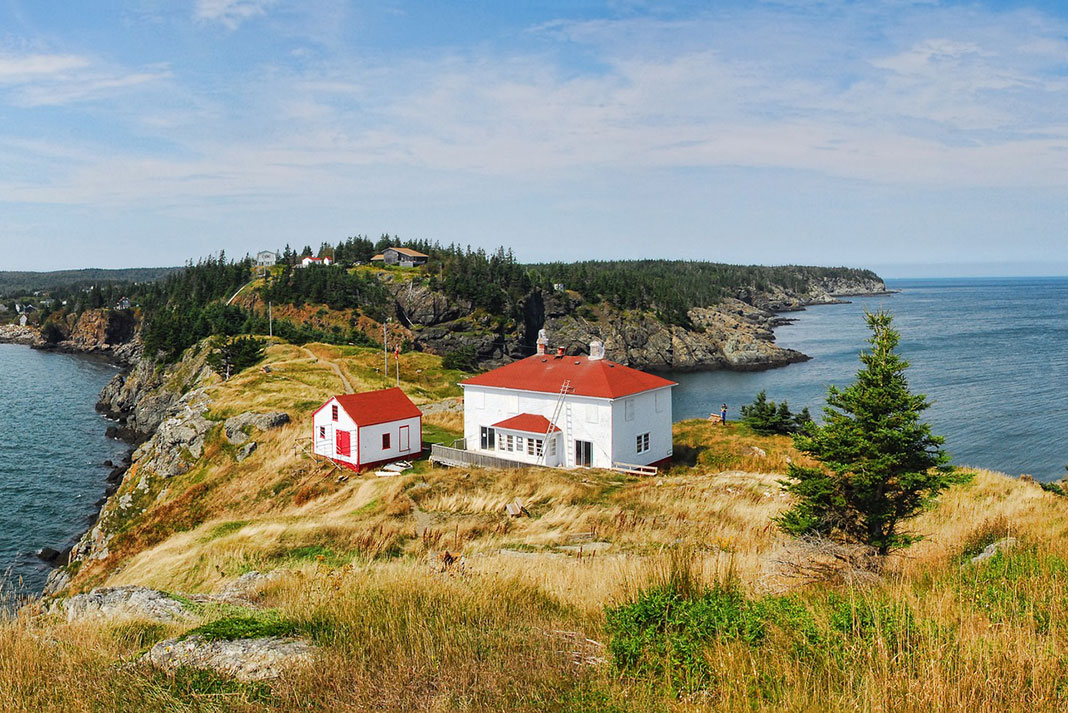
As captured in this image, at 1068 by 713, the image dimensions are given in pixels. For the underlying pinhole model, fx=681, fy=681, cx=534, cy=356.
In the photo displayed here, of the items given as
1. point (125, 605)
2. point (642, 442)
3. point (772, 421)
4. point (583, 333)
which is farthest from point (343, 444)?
point (583, 333)

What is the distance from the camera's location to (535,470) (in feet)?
107

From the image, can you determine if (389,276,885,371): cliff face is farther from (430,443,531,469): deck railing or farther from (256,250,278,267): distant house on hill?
(430,443,531,469): deck railing

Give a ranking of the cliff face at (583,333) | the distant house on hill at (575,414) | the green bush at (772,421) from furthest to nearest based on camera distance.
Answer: the cliff face at (583,333) < the green bush at (772,421) < the distant house on hill at (575,414)

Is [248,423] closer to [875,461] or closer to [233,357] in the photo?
[233,357]

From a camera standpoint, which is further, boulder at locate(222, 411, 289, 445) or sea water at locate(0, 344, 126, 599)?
boulder at locate(222, 411, 289, 445)

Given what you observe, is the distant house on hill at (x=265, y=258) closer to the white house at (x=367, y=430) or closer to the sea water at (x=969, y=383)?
the sea water at (x=969, y=383)

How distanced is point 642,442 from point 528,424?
6.23m

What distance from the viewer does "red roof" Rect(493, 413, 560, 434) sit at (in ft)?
118

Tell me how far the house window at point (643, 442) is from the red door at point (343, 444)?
16008 mm

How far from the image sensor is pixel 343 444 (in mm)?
38500

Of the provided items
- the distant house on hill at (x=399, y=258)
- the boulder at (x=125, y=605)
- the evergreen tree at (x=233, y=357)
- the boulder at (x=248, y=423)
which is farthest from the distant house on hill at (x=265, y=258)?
the boulder at (x=125, y=605)

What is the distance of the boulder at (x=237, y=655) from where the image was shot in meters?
5.93

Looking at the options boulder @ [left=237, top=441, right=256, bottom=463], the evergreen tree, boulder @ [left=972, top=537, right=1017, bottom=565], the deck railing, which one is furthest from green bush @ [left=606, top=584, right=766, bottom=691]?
the evergreen tree

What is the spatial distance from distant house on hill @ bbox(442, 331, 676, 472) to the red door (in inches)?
284
